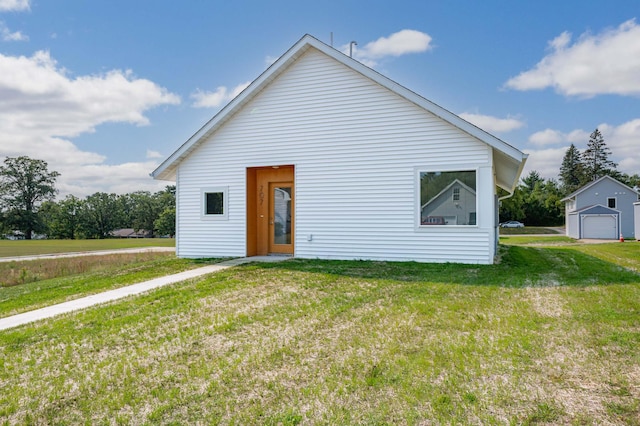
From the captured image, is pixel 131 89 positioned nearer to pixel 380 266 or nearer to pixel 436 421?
pixel 380 266

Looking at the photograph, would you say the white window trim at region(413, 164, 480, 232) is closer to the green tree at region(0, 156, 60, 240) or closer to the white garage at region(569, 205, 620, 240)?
the white garage at region(569, 205, 620, 240)

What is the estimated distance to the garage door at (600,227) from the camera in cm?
2976

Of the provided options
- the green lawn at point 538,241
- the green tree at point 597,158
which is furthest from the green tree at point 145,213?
the green tree at point 597,158

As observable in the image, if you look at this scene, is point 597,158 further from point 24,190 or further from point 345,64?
point 24,190

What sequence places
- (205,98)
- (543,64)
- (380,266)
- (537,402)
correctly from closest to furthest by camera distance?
(537,402)
(380,266)
(205,98)
(543,64)

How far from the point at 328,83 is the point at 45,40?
30.0 ft

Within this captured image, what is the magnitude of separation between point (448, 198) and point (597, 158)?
236ft

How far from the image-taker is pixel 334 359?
3566 mm

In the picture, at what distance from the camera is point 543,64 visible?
15703mm

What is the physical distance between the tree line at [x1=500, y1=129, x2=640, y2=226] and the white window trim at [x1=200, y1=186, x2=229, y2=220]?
4453 centimetres

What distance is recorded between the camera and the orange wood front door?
11.9 m

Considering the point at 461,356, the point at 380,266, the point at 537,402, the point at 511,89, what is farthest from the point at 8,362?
the point at 511,89

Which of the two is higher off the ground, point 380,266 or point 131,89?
point 131,89

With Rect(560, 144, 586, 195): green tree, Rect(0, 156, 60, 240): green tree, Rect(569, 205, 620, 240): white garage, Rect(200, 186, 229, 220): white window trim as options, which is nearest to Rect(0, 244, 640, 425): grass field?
Rect(200, 186, 229, 220): white window trim
